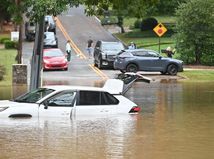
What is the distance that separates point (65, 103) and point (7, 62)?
83.2ft

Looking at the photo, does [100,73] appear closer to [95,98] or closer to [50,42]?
[50,42]

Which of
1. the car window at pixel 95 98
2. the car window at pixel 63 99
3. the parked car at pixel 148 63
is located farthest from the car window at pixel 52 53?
the car window at pixel 63 99

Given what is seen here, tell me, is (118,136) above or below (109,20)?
below

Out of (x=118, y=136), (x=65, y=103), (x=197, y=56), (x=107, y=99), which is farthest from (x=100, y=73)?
(x=118, y=136)

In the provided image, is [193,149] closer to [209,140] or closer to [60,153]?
[209,140]

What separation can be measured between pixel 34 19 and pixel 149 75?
21.6 metres

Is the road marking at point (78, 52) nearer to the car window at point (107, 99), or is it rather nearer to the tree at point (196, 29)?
the tree at point (196, 29)

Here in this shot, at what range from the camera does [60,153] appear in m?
14.0

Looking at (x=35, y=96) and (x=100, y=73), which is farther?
(x=100, y=73)

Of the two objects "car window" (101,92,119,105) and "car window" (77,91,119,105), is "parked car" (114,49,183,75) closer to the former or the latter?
"car window" (101,92,119,105)

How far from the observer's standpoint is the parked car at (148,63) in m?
42.3

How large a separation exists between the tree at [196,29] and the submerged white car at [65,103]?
27.3 meters

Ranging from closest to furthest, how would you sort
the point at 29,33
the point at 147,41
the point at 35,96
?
the point at 35,96, the point at 29,33, the point at 147,41

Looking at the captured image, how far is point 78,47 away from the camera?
2352 inches
